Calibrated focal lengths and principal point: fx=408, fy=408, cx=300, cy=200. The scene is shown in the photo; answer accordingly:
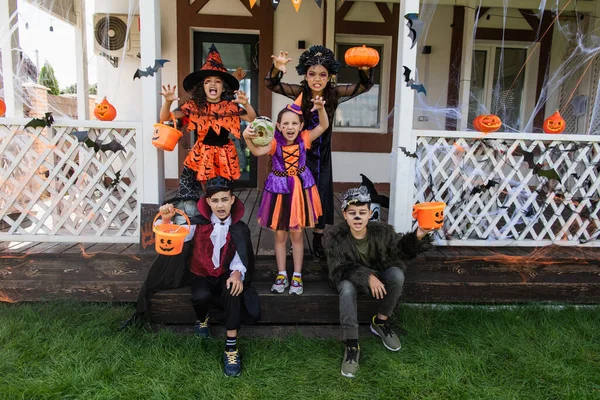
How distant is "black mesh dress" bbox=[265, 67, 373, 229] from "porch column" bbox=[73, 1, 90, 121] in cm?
296

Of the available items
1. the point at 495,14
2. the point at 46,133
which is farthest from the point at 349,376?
the point at 495,14

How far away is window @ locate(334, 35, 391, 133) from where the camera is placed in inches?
218

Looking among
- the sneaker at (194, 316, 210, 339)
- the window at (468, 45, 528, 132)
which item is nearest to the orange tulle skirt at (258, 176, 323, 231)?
the sneaker at (194, 316, 210, 339)

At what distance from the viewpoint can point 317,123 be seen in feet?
9.10

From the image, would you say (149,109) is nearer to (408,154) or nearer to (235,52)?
(408,154)

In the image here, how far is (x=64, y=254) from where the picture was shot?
2.95m

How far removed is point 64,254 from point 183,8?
360 centimetres

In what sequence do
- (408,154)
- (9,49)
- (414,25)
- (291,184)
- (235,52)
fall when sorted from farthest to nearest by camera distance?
(235,52)
(9,49)
(408,154)
(414,25)
(291,184)

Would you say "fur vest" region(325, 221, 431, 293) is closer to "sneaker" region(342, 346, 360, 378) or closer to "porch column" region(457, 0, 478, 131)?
"sneaker" region(342, 346, 360, 378)

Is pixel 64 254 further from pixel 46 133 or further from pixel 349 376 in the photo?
pixel 349 376

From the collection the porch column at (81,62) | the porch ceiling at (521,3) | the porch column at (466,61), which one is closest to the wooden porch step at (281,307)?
the porch column at (81,62)

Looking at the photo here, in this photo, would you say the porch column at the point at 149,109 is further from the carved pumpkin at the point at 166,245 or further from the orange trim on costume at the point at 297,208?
the orange trim on costume at the point at 297,208

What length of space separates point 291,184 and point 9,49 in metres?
2.75

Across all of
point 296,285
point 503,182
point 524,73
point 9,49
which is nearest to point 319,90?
point 296,285
